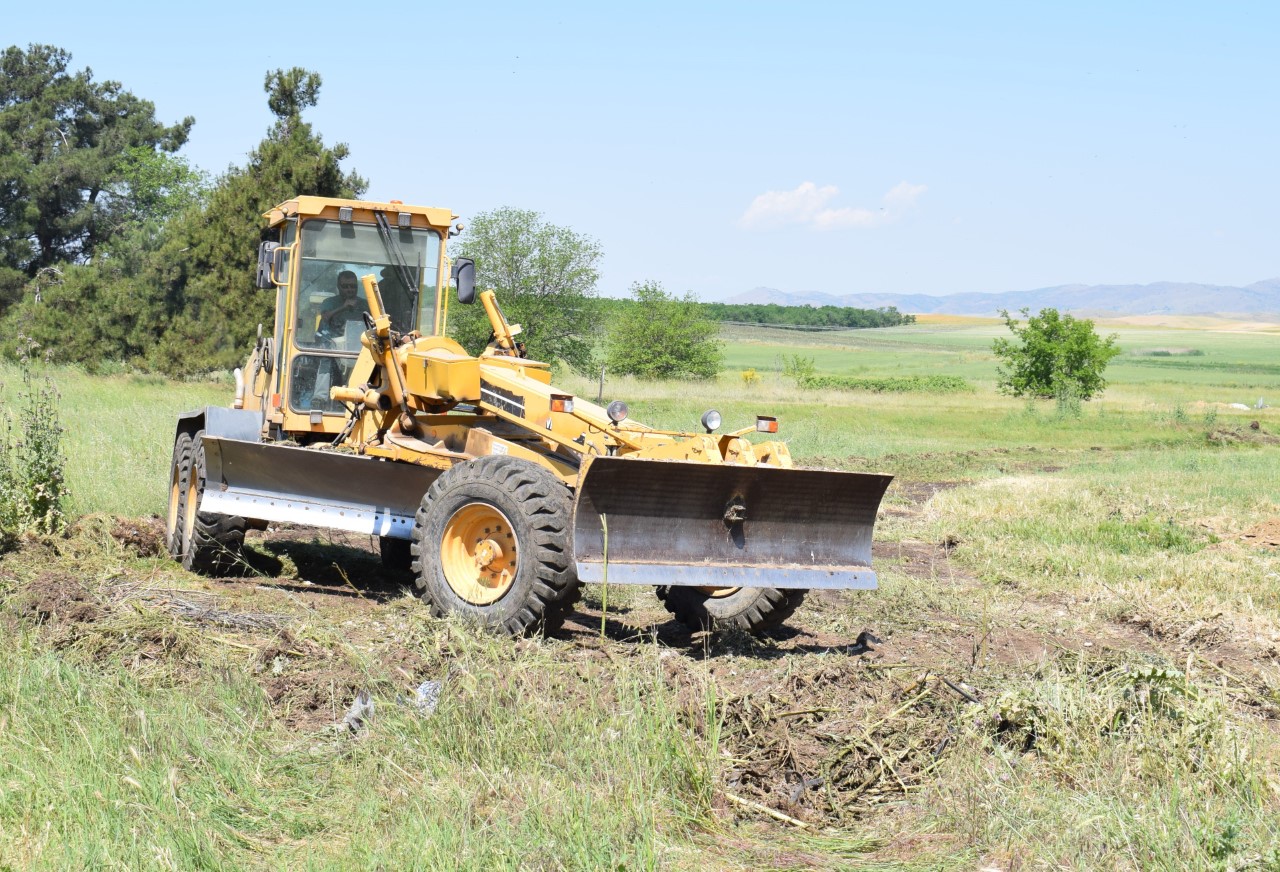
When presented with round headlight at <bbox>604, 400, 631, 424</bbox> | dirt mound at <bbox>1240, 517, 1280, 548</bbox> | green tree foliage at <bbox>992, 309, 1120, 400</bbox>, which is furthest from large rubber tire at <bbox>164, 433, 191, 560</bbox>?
green tree foliage at <bbox>992, 309, 1120, 400</bbox>

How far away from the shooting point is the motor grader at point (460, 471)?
7.02m

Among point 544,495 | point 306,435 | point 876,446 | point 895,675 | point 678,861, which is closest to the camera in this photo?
point 678,861

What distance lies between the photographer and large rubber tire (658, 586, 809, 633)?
7.82 m

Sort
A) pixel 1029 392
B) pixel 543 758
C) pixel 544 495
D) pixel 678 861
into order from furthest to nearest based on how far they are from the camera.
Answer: pixel 1029 392, pixel 544 495, pixel 543 758, pixel 678 861

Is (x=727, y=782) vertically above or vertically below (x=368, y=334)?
below

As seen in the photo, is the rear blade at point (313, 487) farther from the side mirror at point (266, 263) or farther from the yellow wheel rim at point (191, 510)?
the side mirror at point (266, 263)

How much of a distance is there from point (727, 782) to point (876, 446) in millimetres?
19733

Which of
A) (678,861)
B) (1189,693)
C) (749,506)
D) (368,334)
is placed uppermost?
(368,334)

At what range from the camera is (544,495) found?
23.1ft

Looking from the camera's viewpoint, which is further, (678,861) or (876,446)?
(876,446)

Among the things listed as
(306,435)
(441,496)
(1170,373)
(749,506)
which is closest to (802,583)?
(749,506)

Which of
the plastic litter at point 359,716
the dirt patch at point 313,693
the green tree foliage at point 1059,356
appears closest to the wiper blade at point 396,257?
the dirt patch at point 313,693

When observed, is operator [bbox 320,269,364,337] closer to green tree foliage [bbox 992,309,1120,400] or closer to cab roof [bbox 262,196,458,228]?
cab roof [bbox 262,196,458,228]

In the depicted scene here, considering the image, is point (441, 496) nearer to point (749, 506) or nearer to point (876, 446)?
point (749, 506)
